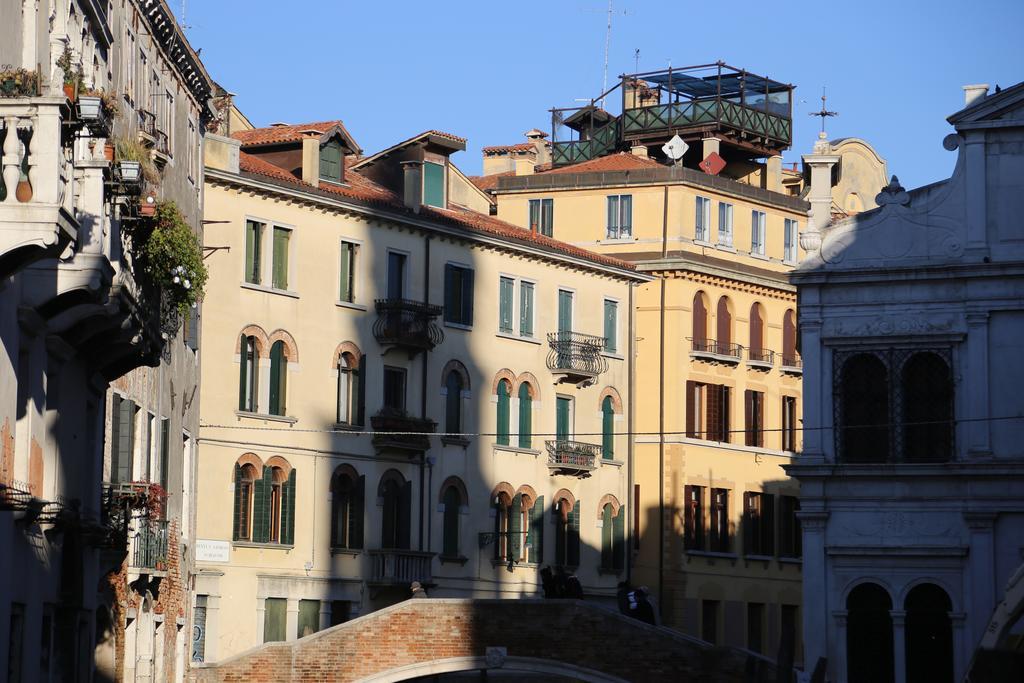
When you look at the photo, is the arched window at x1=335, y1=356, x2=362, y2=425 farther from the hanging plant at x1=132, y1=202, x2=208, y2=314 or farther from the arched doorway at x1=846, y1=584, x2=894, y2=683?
the hanging plant at x1=132, y1=202, x2=208, y2=314

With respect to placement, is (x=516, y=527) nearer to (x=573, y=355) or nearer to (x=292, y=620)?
(x=573, y=355)

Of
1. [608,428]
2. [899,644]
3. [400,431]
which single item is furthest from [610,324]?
[899,644]

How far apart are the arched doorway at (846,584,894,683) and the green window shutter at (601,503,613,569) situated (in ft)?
53.1

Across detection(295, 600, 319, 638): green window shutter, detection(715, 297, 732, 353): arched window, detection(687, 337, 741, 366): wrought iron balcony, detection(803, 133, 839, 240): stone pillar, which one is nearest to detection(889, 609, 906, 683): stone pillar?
detection(803, 133, 839, 240): stone pillar

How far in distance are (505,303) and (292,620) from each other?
10.4 m

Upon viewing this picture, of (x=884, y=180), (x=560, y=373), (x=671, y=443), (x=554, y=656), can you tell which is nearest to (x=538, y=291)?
(x=560, y=373)

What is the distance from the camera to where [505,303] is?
5294 centimetres

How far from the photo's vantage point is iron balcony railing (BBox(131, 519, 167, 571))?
33688mm

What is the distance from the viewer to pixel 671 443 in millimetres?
57031

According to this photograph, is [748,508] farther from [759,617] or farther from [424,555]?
[424,555]

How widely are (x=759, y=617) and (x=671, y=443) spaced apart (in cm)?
570

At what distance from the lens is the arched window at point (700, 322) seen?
190 feet

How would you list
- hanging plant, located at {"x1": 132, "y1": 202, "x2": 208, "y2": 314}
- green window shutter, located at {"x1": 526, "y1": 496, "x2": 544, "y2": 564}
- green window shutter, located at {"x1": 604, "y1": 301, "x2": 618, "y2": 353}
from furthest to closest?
green window shutter, located at {"x1": 604, "y1": 301, "x2": 618, "y2": 353}, green window shutter, located at {"x1": 526, "y1": 496, "x2": 544, "y2": 564}, hanging plant, located at {"x1": 132, "y1": 202, "x2": 208, "y2": 314}

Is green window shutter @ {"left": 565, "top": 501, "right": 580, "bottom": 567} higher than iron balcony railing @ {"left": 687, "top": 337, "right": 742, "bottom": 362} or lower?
lower
